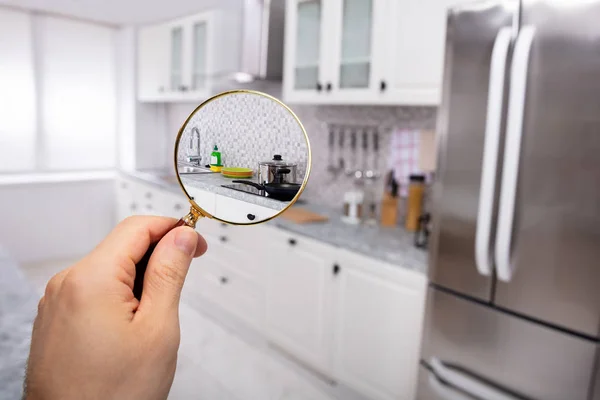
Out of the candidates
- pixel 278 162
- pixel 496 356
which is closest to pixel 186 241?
pixel 278 162

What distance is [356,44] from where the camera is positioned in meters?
2.35

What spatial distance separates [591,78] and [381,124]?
1515 mm

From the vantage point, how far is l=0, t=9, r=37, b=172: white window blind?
3912 mm

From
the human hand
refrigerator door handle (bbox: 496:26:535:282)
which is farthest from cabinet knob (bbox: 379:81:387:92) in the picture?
the human hand

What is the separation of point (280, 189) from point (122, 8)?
3763mm

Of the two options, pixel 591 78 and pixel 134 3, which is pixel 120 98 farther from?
pixel 591 78

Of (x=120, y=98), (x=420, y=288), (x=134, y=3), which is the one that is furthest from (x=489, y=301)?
(x=120, y=98)

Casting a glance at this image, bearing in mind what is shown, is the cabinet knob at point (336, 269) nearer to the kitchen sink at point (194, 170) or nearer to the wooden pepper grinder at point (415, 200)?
the wooden pepper grinder at point (415, 200)

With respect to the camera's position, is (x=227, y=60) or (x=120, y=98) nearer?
(x=227, y=60)

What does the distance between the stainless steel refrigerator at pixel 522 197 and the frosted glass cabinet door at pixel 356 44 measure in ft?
2.54

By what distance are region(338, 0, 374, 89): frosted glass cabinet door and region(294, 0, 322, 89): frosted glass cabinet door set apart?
186 mm

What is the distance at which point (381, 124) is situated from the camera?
8.94 feet

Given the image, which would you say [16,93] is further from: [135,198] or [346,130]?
[346,130]

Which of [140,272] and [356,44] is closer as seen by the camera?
[140,272]
